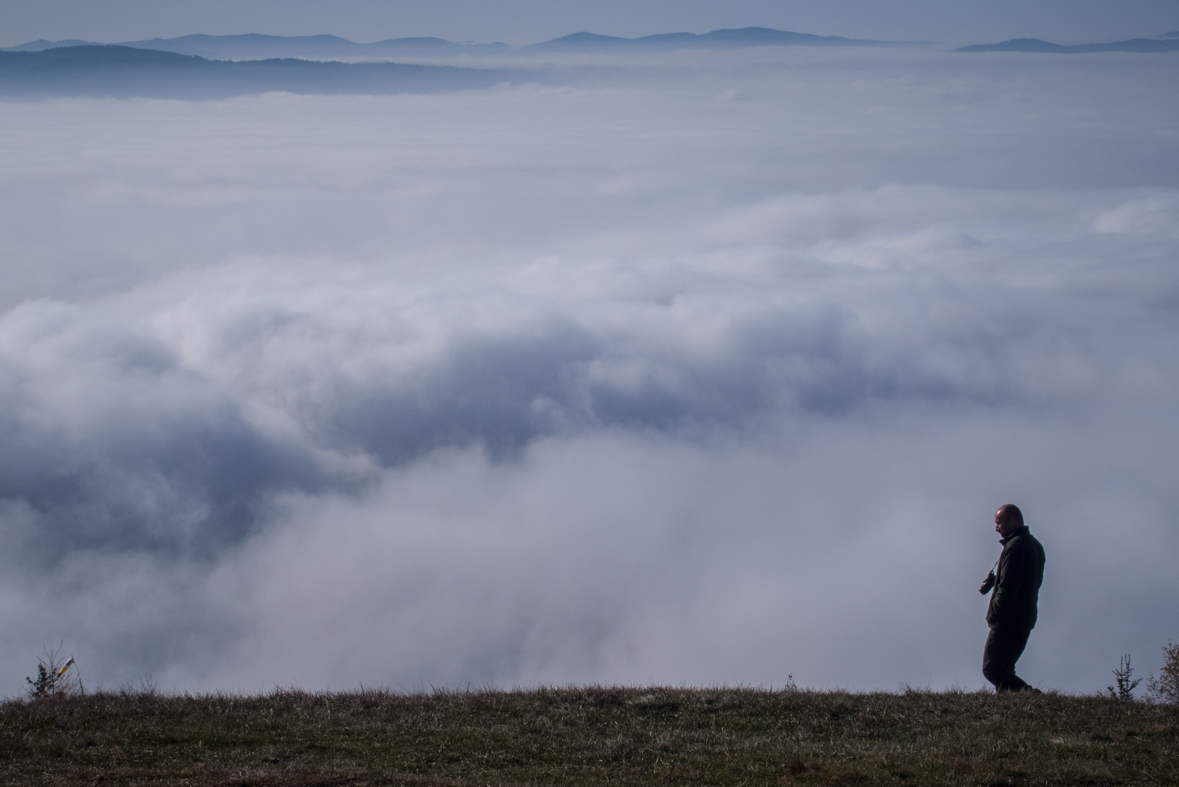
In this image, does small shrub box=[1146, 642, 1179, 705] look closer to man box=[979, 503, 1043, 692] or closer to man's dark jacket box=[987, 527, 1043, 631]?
man box=[979, 503, 1043, 692]

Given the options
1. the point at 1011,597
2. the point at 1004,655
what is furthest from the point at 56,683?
the point at 1011,597

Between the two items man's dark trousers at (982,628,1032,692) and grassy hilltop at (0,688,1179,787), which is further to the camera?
Answer: man's dark trousers at (982,628,1032,692)

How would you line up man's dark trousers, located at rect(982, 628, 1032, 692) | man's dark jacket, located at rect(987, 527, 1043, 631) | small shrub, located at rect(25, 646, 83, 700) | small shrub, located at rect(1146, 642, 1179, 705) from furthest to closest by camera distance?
small shrub, located at rect(1146, 642, 1179, 705) < small shrub, located at rect(25, 646, 83, 700) < man's dark trousers, located at rect(982, 628, 1032, 692) < man's dark jacket, located at rect(987, 527, 1043, 631)

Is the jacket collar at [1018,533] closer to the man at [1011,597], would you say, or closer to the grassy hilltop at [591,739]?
the man at [1011,597]

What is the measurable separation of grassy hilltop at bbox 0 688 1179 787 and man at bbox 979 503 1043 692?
0.51m

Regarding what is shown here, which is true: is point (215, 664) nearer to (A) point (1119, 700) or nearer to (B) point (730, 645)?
(B) point (730, 645)

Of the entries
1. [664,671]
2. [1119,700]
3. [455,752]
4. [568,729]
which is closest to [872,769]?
[568,729]

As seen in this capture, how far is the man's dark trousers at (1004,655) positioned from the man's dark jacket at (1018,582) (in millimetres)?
91

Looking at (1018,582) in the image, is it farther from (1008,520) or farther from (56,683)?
(56,683)

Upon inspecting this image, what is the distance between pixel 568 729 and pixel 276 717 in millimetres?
3045

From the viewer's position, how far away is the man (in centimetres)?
988

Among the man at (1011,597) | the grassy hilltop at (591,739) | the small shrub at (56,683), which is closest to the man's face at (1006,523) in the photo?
the man at (1011,597)

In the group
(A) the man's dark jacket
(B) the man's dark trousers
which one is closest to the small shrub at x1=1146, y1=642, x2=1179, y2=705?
(B) the man's dark trousers

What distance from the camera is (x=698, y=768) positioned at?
740 centimetres
